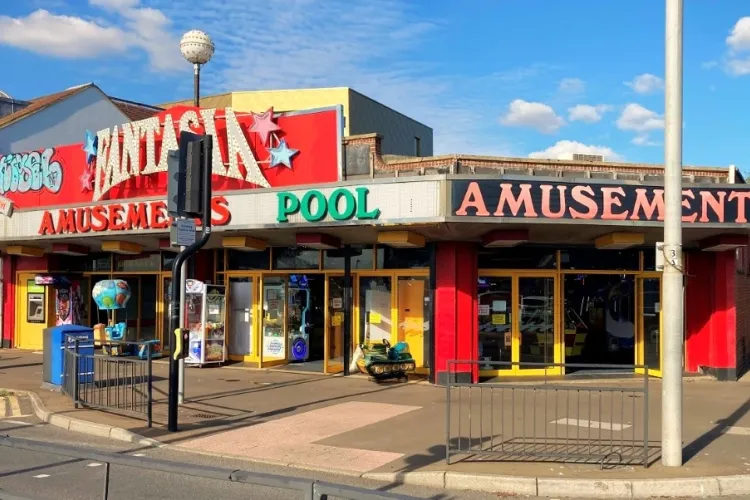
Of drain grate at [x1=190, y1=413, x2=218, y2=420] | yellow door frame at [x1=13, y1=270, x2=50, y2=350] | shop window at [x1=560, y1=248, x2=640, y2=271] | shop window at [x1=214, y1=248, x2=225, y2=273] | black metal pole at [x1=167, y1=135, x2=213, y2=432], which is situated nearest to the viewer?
black metal pole at [x1=167, y1=135, x2=213, y2=432]

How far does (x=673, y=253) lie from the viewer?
25.0 ft

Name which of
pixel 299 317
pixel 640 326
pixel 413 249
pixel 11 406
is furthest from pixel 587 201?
pixel 11 406

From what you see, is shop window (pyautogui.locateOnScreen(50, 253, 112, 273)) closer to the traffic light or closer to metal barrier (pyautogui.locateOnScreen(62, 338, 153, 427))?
metal barrier (pyautogui.locateOnScreen(62, 338, 153, 427))

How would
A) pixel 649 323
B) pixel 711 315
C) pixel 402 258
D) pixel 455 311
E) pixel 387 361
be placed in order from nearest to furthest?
pixel 455 311 → pixel 387 361 → pixel 711 315 → pixel 402 258 → pixel 649 323

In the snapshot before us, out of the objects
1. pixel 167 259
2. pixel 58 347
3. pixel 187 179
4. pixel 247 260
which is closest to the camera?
pixel 187 179

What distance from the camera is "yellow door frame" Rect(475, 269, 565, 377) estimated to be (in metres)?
14.8

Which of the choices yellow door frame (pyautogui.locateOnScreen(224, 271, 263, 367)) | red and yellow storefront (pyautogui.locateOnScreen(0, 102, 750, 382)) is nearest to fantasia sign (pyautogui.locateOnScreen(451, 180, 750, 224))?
red and yellow storefront (pyautogui.locateOnScreen(0, 102, 750, 382))

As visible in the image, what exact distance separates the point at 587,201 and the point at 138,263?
1326cm

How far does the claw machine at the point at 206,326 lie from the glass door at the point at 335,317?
111 inches

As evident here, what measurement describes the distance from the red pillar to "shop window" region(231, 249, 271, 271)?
4969mm

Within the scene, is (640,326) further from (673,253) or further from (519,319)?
(673,253)

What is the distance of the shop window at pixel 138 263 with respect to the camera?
64.3 feet

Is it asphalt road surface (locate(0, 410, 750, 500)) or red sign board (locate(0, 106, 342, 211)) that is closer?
asphalt road surface (locate(0, 410, 750, 500))

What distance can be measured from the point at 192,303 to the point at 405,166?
6.72 metres
